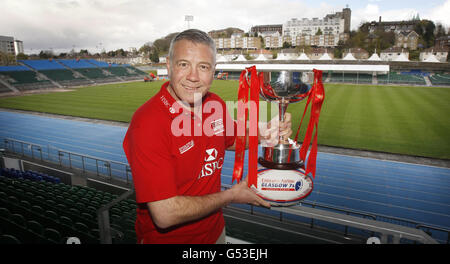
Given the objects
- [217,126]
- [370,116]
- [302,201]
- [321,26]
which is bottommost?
[370,116]

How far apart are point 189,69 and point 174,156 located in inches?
15.7

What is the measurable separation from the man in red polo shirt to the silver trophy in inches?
5.0

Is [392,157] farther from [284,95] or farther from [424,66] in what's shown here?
[424,66]

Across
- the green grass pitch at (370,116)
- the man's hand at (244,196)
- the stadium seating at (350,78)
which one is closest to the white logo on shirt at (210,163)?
the man's hand at (244,196)

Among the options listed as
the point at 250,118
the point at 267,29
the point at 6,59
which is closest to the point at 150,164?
the point at 250,118

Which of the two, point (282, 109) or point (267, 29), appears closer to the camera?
point (282, 109)

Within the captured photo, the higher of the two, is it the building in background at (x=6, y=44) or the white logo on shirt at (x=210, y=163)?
the building in background at (x=6, y=44)

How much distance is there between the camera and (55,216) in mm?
3811

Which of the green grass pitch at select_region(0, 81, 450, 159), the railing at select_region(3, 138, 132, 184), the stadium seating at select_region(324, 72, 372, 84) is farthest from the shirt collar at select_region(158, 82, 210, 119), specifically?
the stadium seating at select_region(324, 72, 372, 84)

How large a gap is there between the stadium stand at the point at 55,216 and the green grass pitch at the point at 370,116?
1026 cm

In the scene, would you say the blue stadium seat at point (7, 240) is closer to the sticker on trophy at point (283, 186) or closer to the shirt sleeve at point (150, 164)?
the shirt sleeve at point (150, 164)

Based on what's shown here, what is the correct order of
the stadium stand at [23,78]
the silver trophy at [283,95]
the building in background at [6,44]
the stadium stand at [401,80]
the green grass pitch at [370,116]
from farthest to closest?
1. the building in background at [6,44]
2. the stadium stand at [23,78]
3. the stadium stand at [401,80]
4. the green grass pitch at [370,116]
5. the silver trophy at [283,95]

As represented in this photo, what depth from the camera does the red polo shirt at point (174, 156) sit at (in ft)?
3.46

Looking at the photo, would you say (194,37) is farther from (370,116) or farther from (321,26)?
(321,26)
